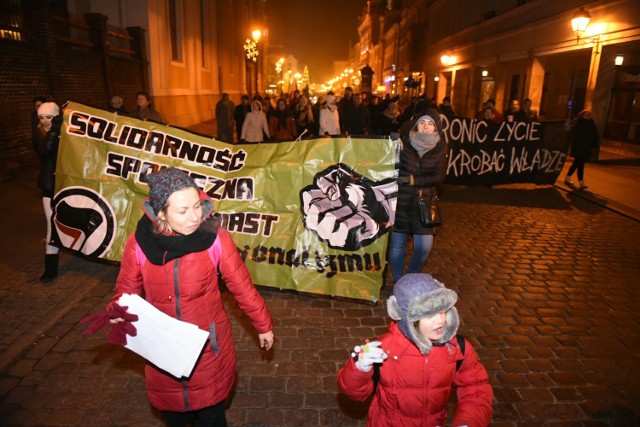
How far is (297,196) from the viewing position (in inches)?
198

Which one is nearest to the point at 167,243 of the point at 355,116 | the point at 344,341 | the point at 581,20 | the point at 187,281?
the point at 187,281

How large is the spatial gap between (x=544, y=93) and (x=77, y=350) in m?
23.6

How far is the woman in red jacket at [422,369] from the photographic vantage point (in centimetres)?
213

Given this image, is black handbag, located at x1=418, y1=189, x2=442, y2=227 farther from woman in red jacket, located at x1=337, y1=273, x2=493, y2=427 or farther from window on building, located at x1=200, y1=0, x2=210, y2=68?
window on building, located at x1=200, y1=0, x2=210, y2=68

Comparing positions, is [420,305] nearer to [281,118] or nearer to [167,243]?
[167,243]

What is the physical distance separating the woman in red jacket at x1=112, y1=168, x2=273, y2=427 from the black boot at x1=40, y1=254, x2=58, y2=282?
3.53 meters

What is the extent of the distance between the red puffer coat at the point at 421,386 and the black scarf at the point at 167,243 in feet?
3.20

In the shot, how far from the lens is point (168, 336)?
2357mm

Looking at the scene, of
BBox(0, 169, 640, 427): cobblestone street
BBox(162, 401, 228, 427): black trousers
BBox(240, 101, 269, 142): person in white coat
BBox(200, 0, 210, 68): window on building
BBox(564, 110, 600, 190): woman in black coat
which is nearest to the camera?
BBox(162, 401, 228, 427): black trousers

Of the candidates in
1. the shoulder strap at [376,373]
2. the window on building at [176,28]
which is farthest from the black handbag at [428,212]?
the window on building at [176,28]

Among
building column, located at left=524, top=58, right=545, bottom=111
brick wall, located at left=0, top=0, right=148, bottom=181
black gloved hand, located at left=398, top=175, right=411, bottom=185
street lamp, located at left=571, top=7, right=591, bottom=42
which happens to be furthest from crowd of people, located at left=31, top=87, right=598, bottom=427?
building column, located at left=524, top=58, right=545, bottom=111

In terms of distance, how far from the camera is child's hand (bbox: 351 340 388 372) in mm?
1999

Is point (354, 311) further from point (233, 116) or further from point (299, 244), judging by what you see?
point (233, 116)

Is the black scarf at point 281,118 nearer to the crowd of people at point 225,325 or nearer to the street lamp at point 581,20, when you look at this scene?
the street lamp at point 581,20
